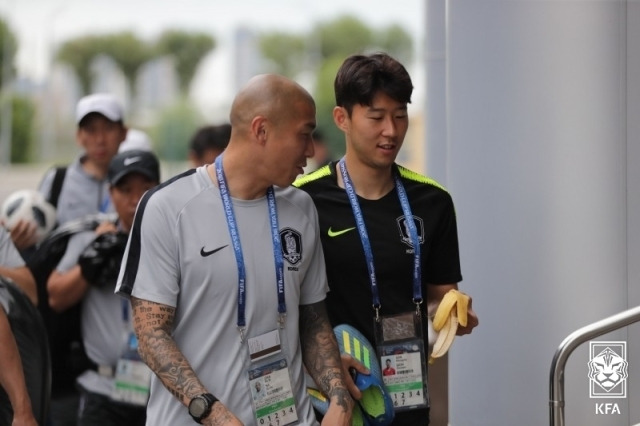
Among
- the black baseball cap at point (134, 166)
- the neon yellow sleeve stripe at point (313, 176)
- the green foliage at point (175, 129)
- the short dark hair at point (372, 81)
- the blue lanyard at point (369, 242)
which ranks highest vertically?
the green foliage at point (175, 129)

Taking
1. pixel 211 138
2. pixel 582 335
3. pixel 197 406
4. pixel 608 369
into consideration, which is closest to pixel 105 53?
pixel 211 138

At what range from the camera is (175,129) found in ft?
161

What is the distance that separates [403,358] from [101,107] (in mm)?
3740

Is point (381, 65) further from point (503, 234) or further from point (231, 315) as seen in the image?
point (503, 234)

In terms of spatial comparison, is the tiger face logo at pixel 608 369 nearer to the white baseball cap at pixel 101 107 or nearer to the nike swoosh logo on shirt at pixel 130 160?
the nike swoosh logo on shirt at pixel 130 160

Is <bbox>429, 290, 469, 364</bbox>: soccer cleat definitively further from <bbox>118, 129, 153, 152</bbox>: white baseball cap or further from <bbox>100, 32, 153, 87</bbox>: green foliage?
<bbox>100, 32, 153, 87</bbox>: green foliage

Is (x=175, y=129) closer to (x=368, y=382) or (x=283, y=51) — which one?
(x=283, y=51)

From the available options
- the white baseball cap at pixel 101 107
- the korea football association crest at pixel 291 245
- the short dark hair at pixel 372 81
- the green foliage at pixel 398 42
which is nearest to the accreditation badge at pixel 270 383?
the korea football association crest at pixel 291 245

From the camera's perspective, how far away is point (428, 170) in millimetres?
10078

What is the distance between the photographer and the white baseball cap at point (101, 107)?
7.70 m

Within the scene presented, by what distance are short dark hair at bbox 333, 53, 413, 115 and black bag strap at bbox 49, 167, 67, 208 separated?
3.36 meters

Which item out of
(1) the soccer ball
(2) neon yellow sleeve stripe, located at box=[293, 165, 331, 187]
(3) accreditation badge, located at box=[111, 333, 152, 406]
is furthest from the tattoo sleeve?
(1) the soccer ball

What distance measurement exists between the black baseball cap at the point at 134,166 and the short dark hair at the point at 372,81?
1.61 m

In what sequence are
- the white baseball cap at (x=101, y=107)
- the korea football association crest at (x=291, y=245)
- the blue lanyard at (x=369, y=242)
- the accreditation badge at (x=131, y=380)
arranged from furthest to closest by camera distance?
1. the white baseball cap at (x=101, y=107)
2. the accreditation badge at (x=131, y=380)
3. the blue lanyard at (x=369, y=242)
4. the korea football association crest at (x=291, y=245)
